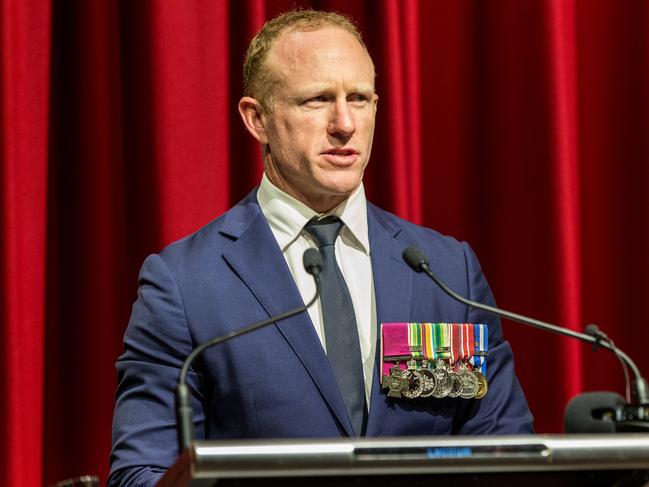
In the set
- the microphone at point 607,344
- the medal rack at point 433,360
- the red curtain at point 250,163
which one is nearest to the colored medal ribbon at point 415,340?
the medal rack at point 433,360

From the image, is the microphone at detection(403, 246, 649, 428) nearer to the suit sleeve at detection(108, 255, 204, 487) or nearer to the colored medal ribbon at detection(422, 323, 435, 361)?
the colored medal ribbon at detection(422, 323, 435, 361)

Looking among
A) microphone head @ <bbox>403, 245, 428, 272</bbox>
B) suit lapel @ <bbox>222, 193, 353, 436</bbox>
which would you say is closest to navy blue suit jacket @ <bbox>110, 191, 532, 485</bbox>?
suit lapel @ <bbox>222, 193, 353, 436</bbox>

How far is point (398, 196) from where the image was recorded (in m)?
2.61

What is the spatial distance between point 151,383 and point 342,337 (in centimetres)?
31

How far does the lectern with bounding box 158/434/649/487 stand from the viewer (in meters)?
1.11

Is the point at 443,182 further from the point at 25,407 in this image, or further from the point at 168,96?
the point at 25,407

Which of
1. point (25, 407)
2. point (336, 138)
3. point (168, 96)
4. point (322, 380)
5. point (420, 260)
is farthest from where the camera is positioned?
point (168, 96)

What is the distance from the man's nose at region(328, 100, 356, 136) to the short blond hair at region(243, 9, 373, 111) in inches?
5.8

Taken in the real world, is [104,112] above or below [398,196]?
above

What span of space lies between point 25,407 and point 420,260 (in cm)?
104

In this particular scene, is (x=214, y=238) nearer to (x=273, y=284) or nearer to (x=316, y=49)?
(x=273, y=284)

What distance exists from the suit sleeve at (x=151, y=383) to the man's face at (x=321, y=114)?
287 millimetres

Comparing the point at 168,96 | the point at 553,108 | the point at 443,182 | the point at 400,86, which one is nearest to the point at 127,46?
the point at 168,96

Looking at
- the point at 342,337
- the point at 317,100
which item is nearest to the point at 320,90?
the point at 317,100
